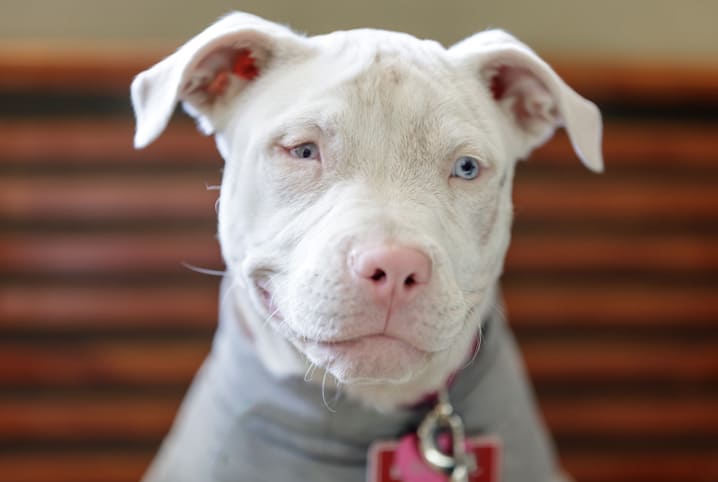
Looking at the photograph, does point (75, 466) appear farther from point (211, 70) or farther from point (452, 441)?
point (211, 70)

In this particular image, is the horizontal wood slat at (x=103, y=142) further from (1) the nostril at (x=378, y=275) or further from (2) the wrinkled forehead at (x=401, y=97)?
(1) the nostril at (x=378, y=275)

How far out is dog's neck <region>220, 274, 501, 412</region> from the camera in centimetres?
119

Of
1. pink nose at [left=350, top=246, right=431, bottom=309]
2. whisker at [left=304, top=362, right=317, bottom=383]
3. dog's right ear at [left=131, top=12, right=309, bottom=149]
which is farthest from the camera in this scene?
whisker at [left=304, top=362, right=317, bottom=383]

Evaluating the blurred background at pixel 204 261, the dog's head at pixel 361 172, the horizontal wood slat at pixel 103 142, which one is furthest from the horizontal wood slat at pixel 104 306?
the dog's head at pixel 361 172

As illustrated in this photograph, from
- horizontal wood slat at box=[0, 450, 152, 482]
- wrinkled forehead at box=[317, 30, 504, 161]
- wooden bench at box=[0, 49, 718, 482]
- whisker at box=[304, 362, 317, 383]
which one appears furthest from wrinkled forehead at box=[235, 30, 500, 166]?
horizontal wood slat at box=[0, 450, 152, 482]

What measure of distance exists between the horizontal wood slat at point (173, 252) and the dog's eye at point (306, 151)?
775 mm

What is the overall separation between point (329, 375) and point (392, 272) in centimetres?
29

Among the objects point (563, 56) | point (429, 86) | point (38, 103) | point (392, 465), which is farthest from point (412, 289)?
point (38, 103)

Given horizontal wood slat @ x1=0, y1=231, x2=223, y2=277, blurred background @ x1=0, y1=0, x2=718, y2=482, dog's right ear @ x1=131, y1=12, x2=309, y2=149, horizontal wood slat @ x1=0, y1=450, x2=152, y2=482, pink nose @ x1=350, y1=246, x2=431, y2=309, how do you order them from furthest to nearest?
horizontal wood slat @ x1=0, y1=450, x2=152, y2=482 < horizontal wood slat @ x1=0, y1=231, x2=223, y2=277 < blurred background @ x1=0, y1=0, x2=718, y2=482 < dog's right ear @ x1=131, y1=12, x2=309, y2=149 < pink nose @ x1=350, y1=246, x2=431, y2=309

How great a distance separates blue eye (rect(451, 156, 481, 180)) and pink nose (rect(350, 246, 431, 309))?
16cm

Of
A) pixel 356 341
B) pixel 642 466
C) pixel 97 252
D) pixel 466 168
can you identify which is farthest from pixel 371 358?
pixel 642 466

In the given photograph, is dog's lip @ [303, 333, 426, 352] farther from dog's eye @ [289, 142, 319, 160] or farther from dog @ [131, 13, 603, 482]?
dog's eye @ [289, 142, 319, 160]

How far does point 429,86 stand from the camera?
106cm

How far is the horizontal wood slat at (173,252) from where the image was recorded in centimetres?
187
